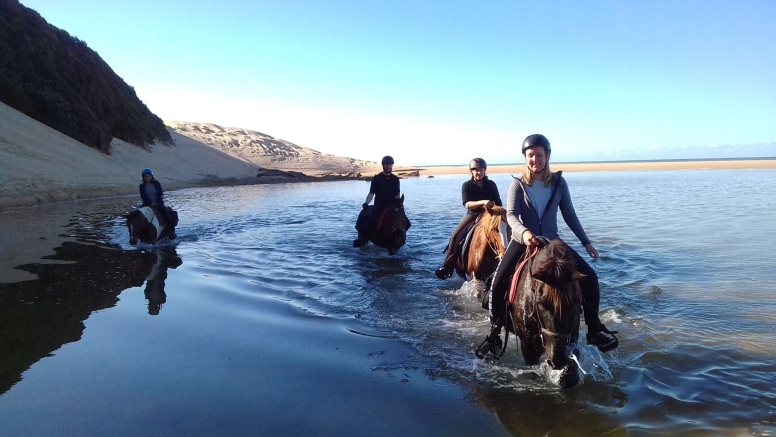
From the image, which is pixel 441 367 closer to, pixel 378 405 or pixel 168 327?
pixel 378 405

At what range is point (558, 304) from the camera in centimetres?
339

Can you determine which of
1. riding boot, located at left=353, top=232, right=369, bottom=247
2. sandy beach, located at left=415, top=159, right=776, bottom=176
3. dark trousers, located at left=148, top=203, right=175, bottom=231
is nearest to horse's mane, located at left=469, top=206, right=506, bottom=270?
riding boot, located at left=353, top=232, right=369, bottom=247

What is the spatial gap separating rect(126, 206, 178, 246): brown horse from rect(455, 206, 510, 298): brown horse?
7.92 m

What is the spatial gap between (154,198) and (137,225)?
116 centimetres

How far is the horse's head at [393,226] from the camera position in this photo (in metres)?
9.84

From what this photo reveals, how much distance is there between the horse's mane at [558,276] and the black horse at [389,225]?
6.47m

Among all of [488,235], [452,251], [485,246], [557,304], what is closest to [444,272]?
[452,251]

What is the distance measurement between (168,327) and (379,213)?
5448 mm

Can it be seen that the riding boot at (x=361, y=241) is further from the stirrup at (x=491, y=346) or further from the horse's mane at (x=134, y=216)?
the stirrup at (x=491, y=346)

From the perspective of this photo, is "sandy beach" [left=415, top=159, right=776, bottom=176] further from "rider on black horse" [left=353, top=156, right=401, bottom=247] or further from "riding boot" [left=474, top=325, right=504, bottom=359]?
"riding boot" [left=474, top=325, right=504, bottom=359]

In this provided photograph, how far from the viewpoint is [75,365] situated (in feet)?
13.9

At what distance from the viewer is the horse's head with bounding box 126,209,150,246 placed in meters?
10.8

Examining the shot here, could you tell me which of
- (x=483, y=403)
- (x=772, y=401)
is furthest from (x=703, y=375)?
(x=483, y=403)

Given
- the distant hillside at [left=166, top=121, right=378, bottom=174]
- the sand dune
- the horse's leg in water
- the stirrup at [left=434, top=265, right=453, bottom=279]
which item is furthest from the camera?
the distant hillside at [left=166, top=121, right=378, bottom=174]
